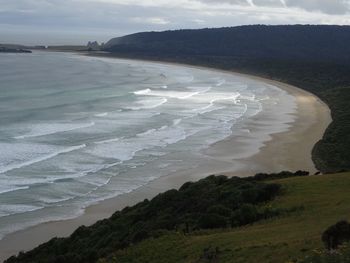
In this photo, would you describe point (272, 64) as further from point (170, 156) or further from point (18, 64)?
point (170, 156)

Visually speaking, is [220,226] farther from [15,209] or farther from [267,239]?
[15,209]

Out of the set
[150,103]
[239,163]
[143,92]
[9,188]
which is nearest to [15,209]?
[9,188]

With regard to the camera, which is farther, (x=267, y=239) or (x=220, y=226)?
(x=220, y=226)

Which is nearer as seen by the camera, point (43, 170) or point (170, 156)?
point (43, 170)

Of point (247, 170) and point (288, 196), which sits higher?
point (288, 196)

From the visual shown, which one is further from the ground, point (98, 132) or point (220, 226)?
point (220, 226)

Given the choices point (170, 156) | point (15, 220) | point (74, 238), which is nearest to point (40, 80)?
point (170, 156)

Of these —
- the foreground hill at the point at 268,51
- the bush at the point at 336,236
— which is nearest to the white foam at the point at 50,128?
the bush at the point at 336,236
